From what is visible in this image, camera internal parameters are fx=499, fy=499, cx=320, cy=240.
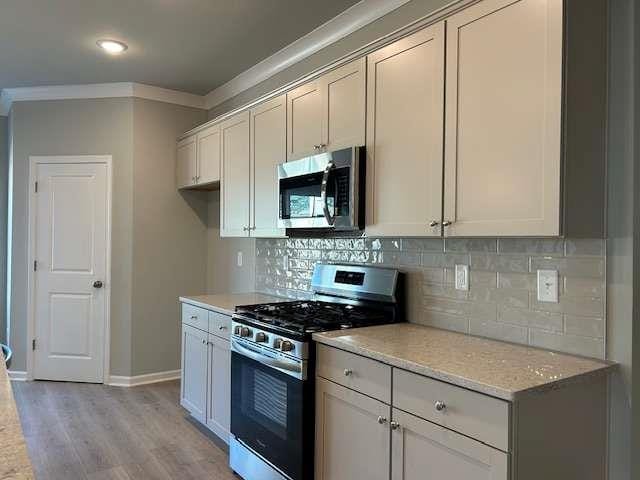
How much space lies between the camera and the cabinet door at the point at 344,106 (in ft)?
8.13

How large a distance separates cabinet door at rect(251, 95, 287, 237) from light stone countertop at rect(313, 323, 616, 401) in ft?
3.97

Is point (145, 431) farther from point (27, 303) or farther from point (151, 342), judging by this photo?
point (27, 303)

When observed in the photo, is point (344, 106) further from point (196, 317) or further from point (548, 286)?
point (196, 317)

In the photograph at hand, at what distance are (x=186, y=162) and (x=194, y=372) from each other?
1.96 meters

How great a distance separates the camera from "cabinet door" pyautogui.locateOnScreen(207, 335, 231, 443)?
3072mm

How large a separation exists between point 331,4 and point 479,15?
1.21 m

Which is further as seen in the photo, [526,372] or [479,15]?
[479,15]

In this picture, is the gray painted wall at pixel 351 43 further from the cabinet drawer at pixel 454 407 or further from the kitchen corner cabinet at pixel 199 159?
the cabinet drawer at pixel 454 407

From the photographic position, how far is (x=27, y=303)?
457cm

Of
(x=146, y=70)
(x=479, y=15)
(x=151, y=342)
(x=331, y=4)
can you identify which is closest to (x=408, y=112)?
(x=479, y=15)

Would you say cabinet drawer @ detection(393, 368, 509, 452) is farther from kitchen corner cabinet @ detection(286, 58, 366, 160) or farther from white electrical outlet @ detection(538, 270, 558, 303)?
kitchen corner cabinet @ detection(286, 58, 366, 160)

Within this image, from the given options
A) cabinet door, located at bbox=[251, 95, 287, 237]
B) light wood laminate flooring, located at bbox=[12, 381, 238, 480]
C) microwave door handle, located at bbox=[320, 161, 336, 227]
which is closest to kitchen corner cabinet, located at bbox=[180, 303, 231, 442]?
light wood laminate flooring, located at bbox=[12, 381, 238, 480]

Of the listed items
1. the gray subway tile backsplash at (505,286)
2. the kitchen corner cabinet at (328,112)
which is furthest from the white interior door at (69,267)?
the gray subway tile backsplash at (505,286)

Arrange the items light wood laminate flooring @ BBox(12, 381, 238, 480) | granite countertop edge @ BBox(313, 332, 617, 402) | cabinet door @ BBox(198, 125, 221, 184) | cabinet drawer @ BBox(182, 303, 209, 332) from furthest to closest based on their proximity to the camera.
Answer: cabinet door @ BBox(198, 125, 221, 184) → cabinet drawer @ BBox(182, 303, 209, 332) → light wood laminate flooring @ BBox(12, 381, 238, 480) → granite countertop edge @ BBox(313, 332, 617, 402)
